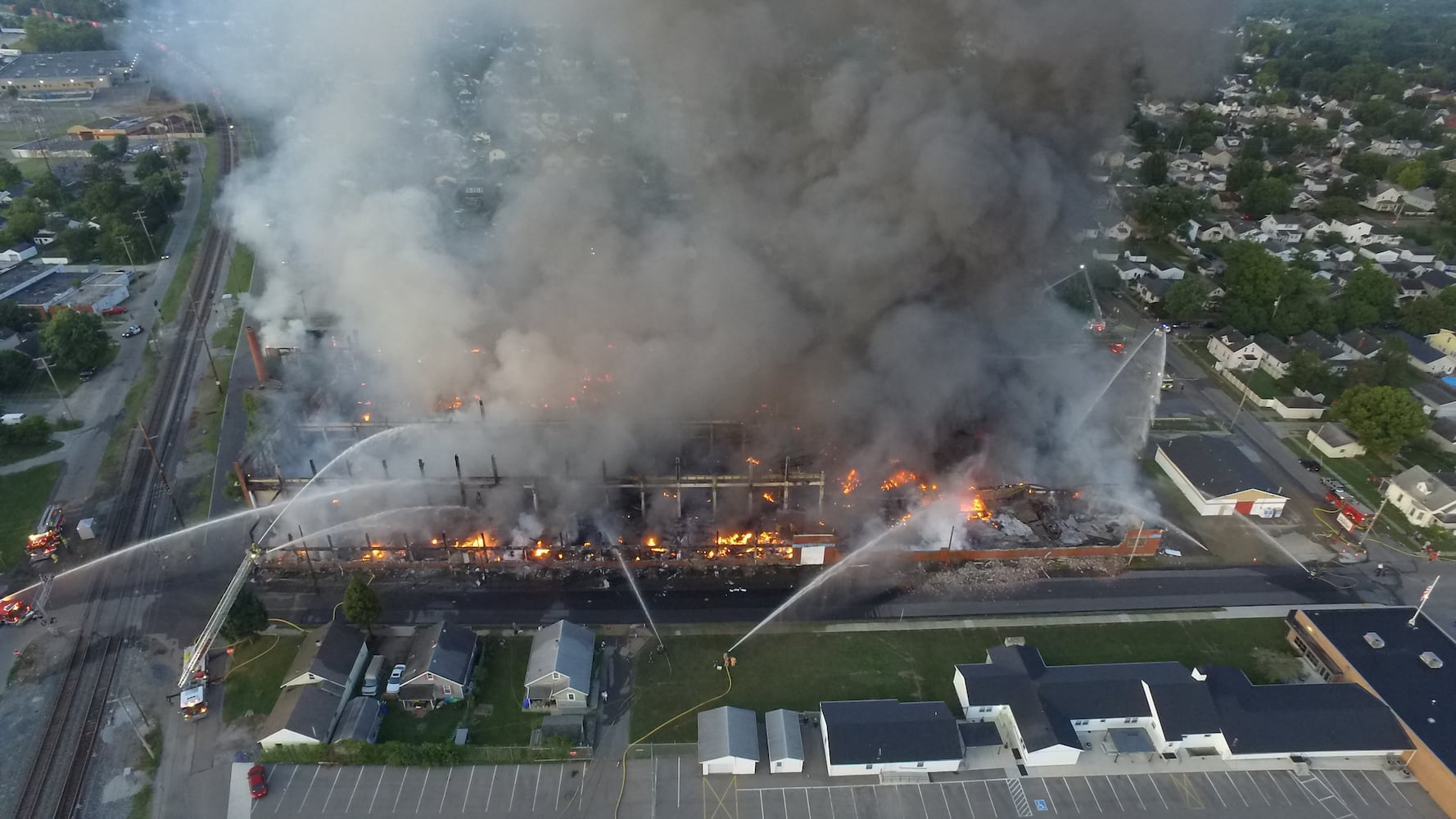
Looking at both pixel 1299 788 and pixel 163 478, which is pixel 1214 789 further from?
pixel 163 478

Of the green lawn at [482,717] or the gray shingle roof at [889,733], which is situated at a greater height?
the gray shingle roof at [889,733]

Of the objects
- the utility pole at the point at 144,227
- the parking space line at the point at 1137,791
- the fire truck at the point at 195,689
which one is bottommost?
the parking space line at the point at 1137,791

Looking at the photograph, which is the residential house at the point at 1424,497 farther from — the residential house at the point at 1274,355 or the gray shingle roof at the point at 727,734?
the gray shingle roof at the point at 727,734

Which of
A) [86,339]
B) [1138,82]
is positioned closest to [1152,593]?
[1138,82]

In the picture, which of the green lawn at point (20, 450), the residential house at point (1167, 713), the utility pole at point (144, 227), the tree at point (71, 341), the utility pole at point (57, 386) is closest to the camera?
the residential house at point (1167, 713)

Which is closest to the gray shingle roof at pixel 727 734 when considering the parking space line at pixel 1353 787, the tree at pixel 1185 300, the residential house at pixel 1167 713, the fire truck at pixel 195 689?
the residential house at pixel 1167 713

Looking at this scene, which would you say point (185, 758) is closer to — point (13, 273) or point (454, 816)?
point (454, 816)
